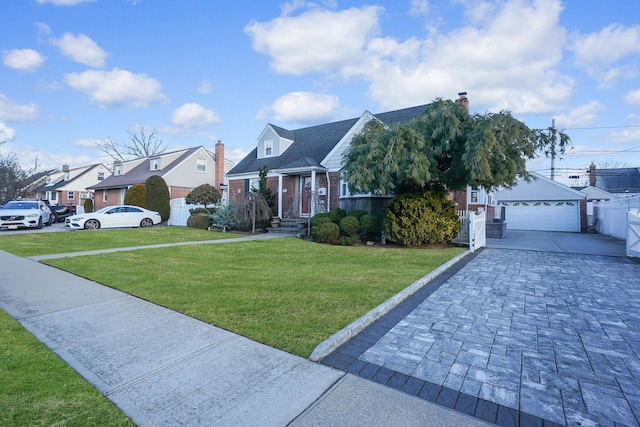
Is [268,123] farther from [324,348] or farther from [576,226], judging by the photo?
[576,226]

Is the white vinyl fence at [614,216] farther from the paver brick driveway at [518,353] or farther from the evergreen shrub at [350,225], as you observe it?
the paver brick driveway at [518,353]

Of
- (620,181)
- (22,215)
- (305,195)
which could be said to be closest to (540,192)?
(305,195)

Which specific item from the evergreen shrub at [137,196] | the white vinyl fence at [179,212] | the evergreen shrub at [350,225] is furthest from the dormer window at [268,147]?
the evergreen shrub at [350,225]

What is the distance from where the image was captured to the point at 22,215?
705 inches

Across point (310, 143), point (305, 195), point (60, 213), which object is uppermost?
point (310, 143)

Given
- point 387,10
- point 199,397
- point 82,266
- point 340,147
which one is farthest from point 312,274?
point 340,147

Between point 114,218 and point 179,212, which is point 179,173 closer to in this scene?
point 179,212

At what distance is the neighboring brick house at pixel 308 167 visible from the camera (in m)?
16.8

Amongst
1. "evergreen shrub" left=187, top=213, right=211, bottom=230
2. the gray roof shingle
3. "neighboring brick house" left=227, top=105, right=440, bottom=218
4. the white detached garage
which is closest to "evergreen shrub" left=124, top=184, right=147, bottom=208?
"neighboring brick house" left=227, top=105, right=440, bottom=218

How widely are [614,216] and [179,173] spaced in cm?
2960

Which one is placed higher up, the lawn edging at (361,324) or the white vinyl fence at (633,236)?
the white vinyl fence at (633,236)

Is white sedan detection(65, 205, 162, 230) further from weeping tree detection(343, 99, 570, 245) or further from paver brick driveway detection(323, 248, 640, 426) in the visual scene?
paver brick driveway detection(323, 248, 640, 426)

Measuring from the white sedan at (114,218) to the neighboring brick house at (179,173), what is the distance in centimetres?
701

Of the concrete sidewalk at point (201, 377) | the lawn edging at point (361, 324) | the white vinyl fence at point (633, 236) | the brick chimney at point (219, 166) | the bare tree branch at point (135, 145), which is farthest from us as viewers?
the bare tree branch at point (135, 145)
